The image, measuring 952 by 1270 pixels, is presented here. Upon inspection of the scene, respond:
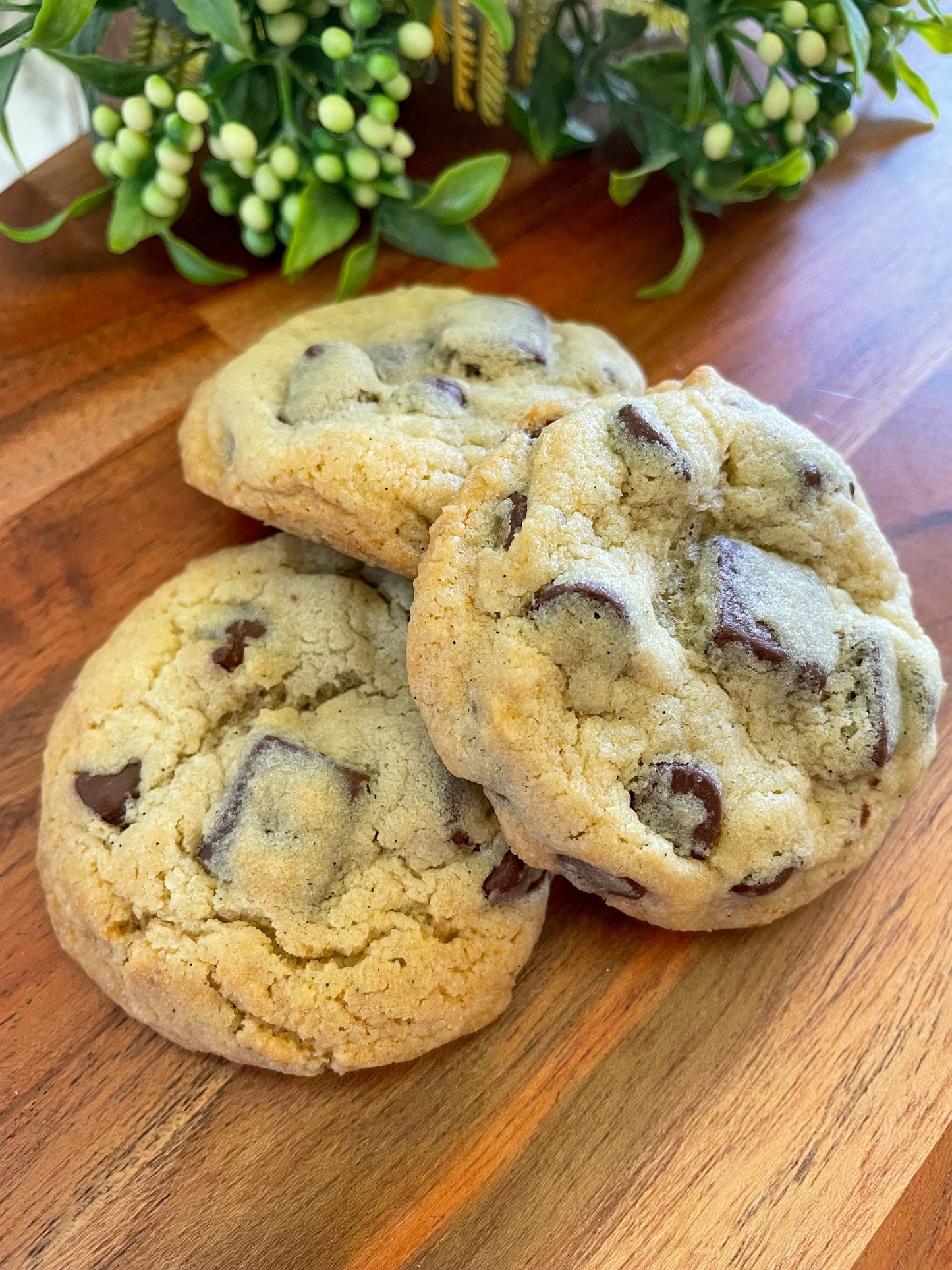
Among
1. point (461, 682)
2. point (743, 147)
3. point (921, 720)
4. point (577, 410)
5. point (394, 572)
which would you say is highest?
point (743, 147)

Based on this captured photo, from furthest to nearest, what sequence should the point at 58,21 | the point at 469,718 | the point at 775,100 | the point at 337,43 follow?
1. the point at 775,100
2. the point at 337,43
3. the point at 58,21
4. the point at 469,718

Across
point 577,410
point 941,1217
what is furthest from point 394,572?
point 941,1217

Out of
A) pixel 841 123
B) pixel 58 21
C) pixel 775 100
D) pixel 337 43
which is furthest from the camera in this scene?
pixel 841 123

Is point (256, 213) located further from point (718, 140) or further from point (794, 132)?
point (794, 132)

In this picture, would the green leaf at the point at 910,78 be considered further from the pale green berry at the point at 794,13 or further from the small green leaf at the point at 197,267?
the small green leaf at the point at 197,267

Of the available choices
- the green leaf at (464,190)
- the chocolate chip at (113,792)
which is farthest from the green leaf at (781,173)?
the chocolate chip at (113,792)

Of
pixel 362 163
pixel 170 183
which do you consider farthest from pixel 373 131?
pixel 170 183

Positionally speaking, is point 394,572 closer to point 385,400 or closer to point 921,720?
point 385,400
